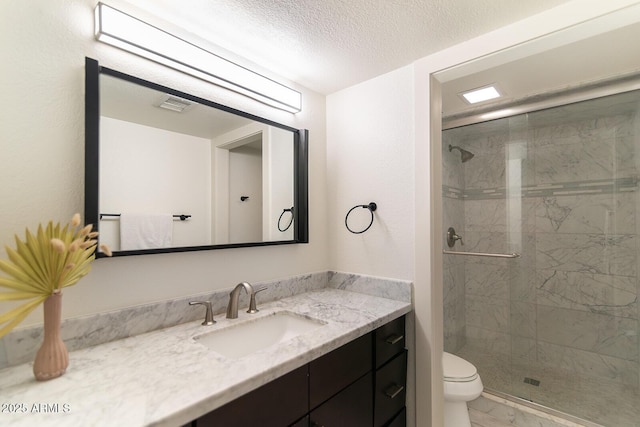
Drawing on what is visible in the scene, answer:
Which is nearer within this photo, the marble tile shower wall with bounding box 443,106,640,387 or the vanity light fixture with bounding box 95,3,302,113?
the vanity light fixture with bounding box 95,3,302,113

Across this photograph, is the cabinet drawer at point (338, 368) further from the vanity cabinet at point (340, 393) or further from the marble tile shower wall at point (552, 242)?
the marble tile shower wall at point (552, 242)

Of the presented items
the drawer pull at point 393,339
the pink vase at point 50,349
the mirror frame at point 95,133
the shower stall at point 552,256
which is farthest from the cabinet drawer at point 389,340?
the shower stall at point 552,256

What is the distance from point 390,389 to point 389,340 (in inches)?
9.3

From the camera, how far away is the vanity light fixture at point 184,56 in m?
1.04

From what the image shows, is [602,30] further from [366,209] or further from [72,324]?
[72,324]

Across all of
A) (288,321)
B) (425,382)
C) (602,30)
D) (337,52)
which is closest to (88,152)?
(288,321)

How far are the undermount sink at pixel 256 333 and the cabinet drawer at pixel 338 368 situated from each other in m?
0.17

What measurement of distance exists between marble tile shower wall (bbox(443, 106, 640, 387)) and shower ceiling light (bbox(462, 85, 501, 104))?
16.2 inches

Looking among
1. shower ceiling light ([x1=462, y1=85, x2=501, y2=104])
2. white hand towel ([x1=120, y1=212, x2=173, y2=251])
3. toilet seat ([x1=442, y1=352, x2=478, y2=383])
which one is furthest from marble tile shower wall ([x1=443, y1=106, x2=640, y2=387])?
white hand towel ([x1=120, y1=212, x2=173, y2=251])

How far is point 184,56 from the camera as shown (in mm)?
1241

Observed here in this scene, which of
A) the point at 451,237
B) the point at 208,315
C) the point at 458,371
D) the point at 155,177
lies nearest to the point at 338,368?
the point at 208,315

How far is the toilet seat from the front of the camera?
5.78 ft

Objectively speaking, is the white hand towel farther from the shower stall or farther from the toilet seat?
the shower stall

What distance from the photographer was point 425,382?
4.85 feet
